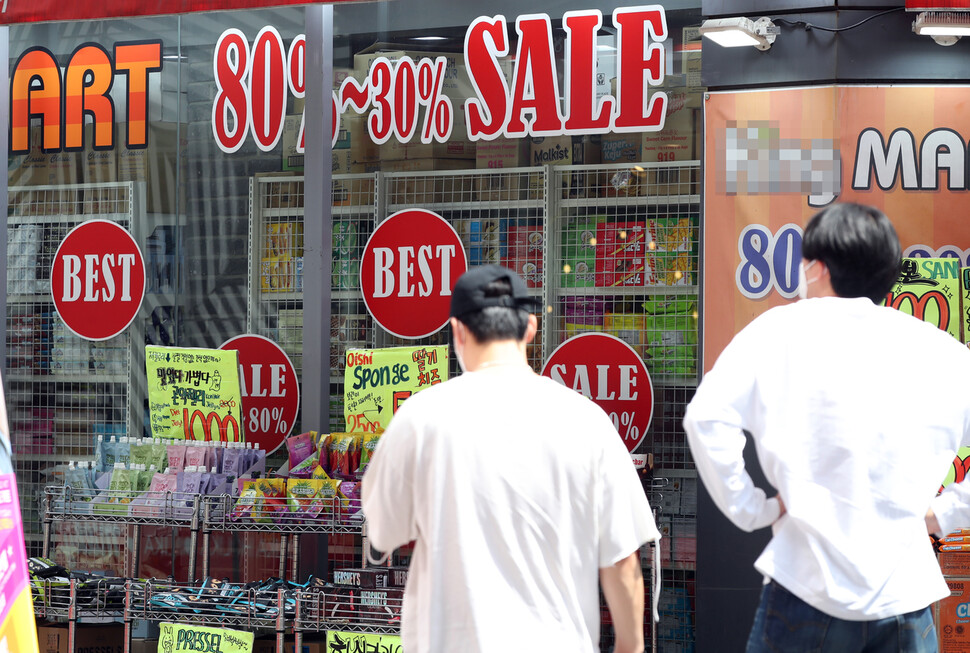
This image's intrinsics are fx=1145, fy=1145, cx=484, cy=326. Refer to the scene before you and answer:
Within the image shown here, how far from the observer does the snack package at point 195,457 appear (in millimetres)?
5181

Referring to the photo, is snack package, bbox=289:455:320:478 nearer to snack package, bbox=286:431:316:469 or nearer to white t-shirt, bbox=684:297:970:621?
snack package, bbox=286:431:316:469

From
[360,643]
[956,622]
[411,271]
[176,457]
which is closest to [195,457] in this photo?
[176,457]

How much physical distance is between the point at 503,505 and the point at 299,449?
286 centimetres

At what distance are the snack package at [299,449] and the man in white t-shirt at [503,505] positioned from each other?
265 cm

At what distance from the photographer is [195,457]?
204 inches

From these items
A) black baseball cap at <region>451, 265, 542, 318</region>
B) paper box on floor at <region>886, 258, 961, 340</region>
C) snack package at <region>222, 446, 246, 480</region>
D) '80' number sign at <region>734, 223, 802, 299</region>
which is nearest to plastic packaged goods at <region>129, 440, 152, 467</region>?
snack package at <region>222, 446, 246, 480</region>

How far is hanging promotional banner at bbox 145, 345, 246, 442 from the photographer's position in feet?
17.6

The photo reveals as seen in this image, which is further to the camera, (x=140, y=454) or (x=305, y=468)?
(x=140, y=454)

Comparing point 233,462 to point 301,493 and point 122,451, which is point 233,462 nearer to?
point 301,493

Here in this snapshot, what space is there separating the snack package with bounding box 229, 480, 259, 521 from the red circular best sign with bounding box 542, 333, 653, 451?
158 cm

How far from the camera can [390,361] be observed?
5.04 metres

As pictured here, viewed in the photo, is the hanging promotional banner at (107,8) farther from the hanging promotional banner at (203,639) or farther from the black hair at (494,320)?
the black hair at (494,320)

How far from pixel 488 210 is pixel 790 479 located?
356 centimetres

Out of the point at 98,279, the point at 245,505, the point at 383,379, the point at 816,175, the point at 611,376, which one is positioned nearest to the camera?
the point at 245,505
